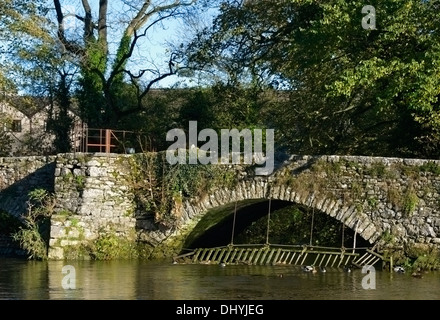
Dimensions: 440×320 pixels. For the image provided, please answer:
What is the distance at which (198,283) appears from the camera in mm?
18047

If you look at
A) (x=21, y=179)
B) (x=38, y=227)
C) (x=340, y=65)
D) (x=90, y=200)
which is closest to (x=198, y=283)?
(x=90, y=200)

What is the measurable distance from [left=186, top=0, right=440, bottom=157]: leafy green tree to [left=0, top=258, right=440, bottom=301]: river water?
4.56 metres

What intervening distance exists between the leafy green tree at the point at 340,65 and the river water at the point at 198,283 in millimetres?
4564

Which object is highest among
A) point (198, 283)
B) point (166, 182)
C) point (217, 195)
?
point (166, 182)

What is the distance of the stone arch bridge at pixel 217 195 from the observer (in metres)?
20.2

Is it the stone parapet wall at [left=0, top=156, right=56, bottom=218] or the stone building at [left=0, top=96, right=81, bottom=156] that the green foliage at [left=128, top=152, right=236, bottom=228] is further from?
the stone building at [left=0, top=96, right=81, bottom=156]

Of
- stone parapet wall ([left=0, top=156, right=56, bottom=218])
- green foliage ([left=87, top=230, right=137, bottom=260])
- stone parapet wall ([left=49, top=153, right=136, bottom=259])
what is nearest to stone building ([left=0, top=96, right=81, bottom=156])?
stone parapet wall ([left=0, top=156, right=56, bottom=218])

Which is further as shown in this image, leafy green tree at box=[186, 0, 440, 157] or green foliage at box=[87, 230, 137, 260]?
green foliage at box=[87, 230, 137, 260]

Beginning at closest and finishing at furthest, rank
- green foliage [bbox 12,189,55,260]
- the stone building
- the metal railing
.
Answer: green foliage [bbox 12,189,55,260] → the metal railing → the stone building

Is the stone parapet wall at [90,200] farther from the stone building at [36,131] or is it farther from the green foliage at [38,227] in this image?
the stone building at [36,131]

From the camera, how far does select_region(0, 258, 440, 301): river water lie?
53.0 feet

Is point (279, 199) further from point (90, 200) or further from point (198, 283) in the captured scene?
point (90, 200)

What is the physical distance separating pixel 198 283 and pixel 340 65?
9.17 metres
